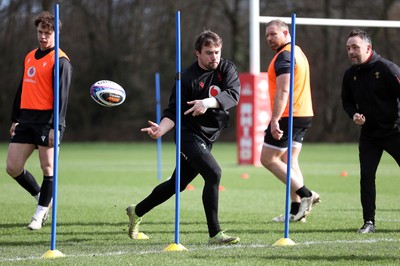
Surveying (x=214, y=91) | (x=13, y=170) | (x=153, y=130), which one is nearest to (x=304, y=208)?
(x=214, y=91)

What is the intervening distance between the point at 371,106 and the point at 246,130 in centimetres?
1112

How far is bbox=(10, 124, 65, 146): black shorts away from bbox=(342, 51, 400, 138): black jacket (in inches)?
123

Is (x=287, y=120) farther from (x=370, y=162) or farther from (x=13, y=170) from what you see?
(x=13, y=170)

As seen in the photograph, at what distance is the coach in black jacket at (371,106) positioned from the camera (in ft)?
27.8

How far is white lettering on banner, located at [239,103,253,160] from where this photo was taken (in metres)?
19.6

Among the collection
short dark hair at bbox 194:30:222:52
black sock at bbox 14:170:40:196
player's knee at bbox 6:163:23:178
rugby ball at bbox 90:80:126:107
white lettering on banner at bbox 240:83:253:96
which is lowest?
black sock at bbox 14:170:40:196

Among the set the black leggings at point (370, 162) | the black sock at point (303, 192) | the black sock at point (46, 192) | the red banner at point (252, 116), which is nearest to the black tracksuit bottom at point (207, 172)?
the black leggings at point (370, 162)

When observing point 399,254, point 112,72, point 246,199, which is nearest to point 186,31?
point 112,72

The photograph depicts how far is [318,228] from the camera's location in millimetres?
8844

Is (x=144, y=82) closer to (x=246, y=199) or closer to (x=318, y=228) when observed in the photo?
(x=246, y=199)

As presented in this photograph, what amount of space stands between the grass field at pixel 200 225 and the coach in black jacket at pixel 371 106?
1.73ft

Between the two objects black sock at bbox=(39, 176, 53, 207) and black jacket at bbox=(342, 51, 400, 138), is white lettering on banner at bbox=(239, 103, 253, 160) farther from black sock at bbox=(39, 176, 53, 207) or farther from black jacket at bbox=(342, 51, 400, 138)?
black jacket at bbox=(342, 51, 400, 138)

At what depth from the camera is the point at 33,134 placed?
354 inches

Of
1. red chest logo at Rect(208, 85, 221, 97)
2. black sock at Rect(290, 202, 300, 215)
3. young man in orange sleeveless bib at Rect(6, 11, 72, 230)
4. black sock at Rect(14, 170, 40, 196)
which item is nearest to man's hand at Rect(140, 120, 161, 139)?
red chest logo at Rect(208, 85, 221, 97)
